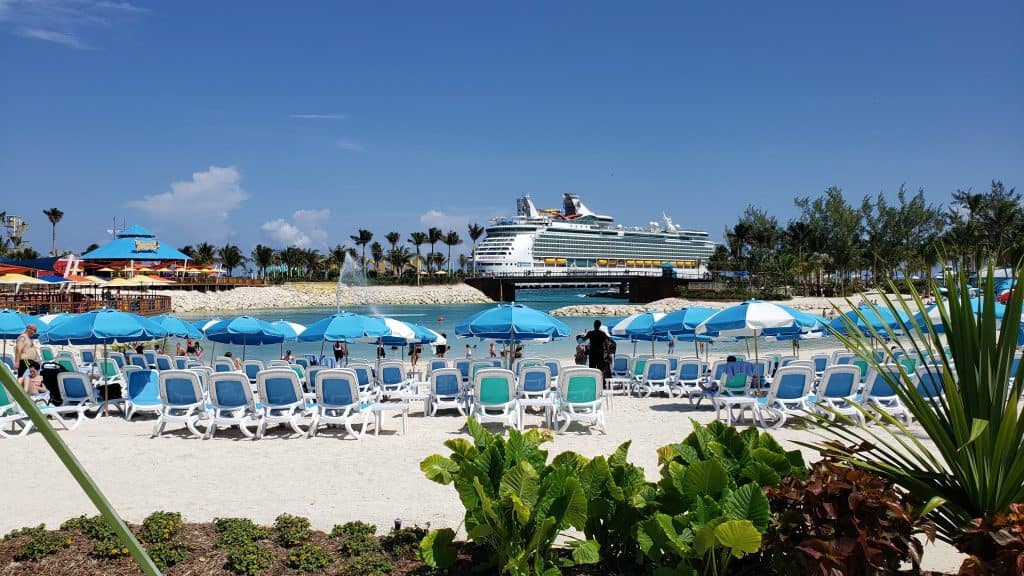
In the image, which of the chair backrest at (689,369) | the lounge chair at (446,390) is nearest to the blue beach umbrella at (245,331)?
the lounge chair at (446,390)

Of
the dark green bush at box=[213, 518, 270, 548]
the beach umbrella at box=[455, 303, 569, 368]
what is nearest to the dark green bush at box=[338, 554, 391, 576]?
the dark green bush at box=[213, 518, 270, 548]

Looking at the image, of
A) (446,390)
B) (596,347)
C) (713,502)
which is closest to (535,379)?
(446,390)

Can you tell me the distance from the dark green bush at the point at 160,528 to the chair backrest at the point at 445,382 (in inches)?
224

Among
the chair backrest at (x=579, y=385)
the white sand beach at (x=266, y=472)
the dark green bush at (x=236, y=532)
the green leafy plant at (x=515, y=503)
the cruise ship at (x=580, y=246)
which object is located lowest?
the white sand beach at (x=266, y=472)

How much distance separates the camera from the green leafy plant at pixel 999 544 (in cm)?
251

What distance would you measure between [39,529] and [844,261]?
70.4 meters

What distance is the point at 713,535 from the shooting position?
105 inches

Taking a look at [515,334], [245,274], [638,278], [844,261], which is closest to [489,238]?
[638,278]

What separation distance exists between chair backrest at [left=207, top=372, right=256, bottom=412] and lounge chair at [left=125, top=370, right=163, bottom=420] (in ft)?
4.73

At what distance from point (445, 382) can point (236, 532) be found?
19.6ft

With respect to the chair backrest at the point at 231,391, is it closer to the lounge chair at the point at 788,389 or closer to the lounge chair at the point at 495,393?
the lounge chair at the point at 495,393

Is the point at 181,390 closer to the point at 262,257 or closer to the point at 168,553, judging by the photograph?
the point at 168,553

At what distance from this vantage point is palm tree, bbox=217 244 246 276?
102 meters

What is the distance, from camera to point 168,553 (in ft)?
12.3
